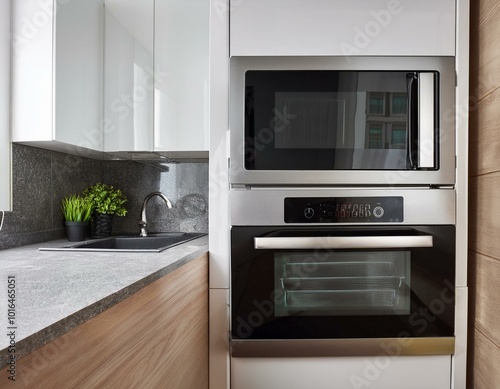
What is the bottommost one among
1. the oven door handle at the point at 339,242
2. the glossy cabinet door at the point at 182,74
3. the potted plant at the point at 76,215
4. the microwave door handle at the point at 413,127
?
the oven door handle at the point at 339,242

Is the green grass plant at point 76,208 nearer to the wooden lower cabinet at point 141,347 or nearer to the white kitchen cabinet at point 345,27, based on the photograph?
the wooden lower cabinet at point 141,347

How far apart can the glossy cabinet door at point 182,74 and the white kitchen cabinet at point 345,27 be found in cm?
32

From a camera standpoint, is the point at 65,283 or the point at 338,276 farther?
the point at 338,276

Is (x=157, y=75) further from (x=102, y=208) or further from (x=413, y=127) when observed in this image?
(x=413, y=127)

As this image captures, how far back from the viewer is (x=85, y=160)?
1.93 meters

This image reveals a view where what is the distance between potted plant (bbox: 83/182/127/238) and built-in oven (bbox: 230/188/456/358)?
28.2 inches

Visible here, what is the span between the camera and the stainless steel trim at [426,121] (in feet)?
4.50

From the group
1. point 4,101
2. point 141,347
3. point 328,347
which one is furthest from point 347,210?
point 4,101

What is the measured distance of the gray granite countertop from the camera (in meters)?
0.54

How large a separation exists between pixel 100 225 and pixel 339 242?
42.8 inches

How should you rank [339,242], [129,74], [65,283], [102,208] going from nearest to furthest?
[65,283] < [339,242] < [129,74] < [102,208]

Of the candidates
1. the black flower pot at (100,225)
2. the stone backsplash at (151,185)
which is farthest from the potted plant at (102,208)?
the stone backsplash at (151,185)

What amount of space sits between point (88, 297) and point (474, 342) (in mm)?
1311

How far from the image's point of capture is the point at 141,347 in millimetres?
853
